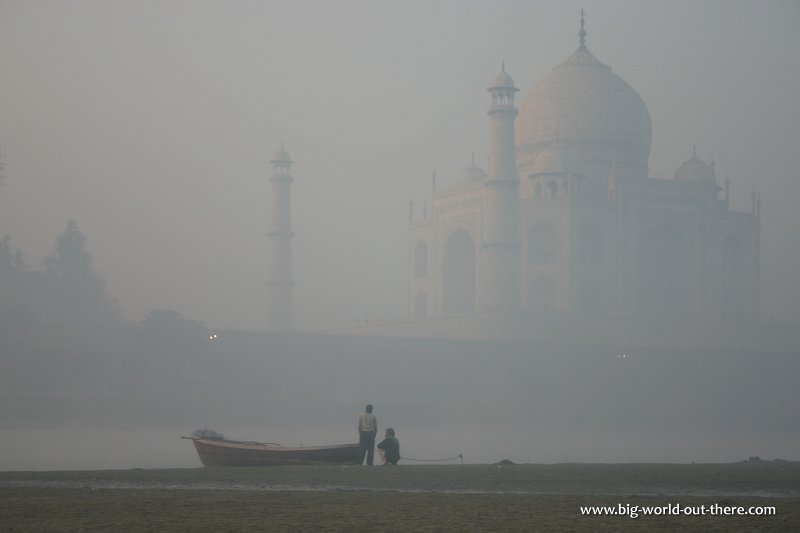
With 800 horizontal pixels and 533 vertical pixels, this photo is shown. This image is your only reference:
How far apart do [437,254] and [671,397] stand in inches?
436

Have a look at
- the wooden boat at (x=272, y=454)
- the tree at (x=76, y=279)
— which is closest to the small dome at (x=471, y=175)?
the tree at (x=76, y=279)

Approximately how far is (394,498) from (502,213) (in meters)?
34.1

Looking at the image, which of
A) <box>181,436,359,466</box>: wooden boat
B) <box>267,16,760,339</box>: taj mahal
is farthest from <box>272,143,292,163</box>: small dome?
<box>181,436,359,466</box>: wooden boat

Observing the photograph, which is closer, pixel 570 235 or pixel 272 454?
pixel 272 454

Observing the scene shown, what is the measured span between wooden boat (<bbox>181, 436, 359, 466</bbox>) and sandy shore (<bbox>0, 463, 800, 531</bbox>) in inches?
19.6

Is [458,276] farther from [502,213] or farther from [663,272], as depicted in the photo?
[663,272]

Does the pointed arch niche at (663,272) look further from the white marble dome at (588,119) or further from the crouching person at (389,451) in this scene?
the crouching person at (389,451)

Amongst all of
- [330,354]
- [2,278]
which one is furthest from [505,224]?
[2,278]

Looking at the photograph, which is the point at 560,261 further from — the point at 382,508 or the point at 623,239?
the point at 382,508

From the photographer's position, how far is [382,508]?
1151cm

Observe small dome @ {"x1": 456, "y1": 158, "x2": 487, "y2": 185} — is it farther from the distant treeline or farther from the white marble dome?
the distant treeline

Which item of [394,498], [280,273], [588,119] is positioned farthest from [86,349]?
[394,498]

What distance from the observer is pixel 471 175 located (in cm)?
5247

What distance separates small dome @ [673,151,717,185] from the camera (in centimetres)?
5241
